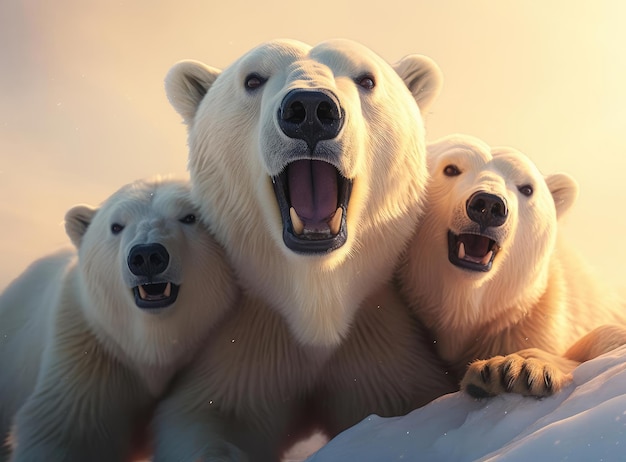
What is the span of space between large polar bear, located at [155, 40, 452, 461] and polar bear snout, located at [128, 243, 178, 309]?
0.30m

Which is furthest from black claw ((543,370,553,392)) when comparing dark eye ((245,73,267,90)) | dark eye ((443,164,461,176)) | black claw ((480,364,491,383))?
dark eye ((245,73,267,90))

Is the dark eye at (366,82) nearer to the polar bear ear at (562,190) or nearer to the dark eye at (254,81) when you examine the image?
the dark eye at (254,81)

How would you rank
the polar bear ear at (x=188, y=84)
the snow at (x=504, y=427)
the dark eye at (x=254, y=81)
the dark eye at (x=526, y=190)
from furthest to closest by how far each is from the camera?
the polar bear ear at (x=188, y=84), the dark eye at (x=526, y=190), the dark eye at (x=254, y=81), the snow at (x=504, y=427)

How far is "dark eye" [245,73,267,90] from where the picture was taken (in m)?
2.98

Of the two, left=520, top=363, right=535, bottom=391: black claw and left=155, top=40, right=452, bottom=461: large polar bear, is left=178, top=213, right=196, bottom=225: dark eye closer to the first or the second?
left=155, top=40, right=452, bottom=461: large polar bear

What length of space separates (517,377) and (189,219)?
65.4 inches

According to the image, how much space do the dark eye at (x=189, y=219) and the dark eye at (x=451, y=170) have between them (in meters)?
1.23

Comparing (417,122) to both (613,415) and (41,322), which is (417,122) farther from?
(41,322)

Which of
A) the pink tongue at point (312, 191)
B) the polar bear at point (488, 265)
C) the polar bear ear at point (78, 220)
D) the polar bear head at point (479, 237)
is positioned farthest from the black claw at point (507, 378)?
the polar bear ear at point (78, 220)

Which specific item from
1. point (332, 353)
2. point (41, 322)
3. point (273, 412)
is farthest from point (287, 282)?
point (41, 322)

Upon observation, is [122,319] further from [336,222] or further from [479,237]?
[479,237]

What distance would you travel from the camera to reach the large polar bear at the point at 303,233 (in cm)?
268

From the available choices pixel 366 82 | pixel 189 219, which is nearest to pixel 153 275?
pixel 189 219

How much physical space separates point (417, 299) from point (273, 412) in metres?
0.89
